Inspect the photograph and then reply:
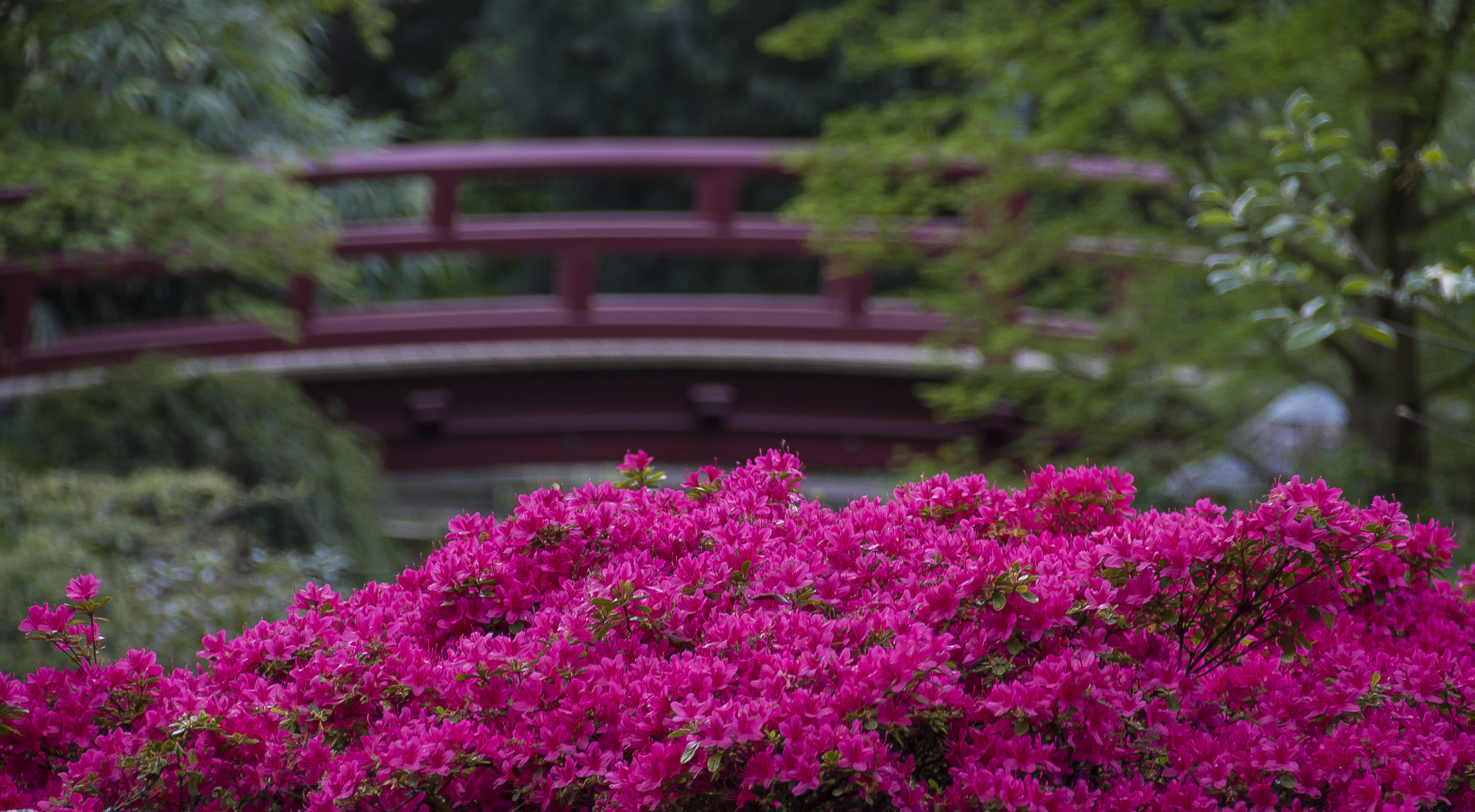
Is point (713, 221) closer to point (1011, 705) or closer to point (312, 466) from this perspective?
point (312, 466)

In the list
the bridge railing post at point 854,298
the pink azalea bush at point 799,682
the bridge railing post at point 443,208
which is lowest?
the bridge railing post at point 854,298

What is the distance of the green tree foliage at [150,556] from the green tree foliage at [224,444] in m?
0.12

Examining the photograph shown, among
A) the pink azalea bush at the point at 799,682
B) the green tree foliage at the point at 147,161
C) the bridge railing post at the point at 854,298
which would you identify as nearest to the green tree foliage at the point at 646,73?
Result: the bridge railing post at the point at 854,298

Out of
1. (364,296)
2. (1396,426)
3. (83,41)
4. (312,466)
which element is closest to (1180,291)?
(1396,426)

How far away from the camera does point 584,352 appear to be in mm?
6461

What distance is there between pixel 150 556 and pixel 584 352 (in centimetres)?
268

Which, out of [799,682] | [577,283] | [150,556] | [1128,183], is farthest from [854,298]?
[799,682]

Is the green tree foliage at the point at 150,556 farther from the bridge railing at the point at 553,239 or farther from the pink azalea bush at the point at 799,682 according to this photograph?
the pink azalea bush at the point at 799,682

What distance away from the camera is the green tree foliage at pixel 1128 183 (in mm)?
4164

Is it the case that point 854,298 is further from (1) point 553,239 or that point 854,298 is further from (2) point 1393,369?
(2) point 1393,369

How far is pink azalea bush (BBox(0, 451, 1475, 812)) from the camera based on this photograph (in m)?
1.27

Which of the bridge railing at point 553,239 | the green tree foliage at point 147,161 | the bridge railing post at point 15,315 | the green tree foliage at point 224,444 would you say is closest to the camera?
the green tree foliage at point 147,161

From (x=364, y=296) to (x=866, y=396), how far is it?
5.34 m

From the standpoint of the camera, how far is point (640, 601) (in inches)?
57.4
